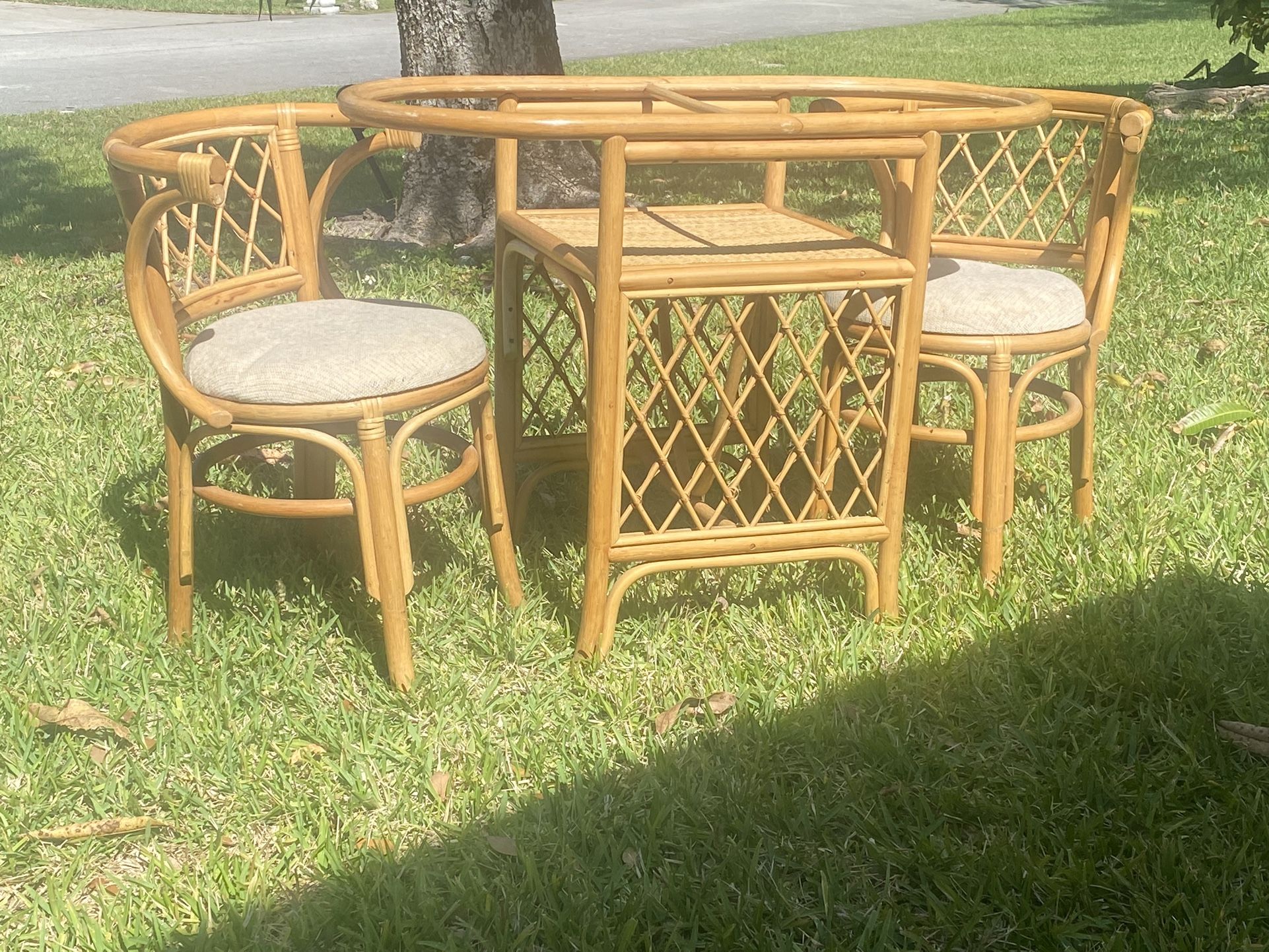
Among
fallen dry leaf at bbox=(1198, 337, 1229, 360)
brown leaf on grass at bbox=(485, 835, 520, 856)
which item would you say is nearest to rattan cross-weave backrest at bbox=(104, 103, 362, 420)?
brown leaf on grass at bbox=(485, 835, 520, 856)

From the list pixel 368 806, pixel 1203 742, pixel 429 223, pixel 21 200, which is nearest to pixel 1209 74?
pixel 429 223

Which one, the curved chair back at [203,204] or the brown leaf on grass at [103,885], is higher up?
the curved chair back at [203,204]

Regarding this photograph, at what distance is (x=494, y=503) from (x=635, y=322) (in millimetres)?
627

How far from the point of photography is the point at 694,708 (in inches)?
106

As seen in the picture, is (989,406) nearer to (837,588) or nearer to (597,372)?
(837,588)

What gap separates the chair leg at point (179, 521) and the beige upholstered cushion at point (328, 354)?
0.16 meters

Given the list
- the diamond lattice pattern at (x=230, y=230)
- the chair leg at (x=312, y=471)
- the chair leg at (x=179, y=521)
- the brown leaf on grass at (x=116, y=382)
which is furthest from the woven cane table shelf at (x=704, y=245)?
the brown leaf on grass at (x=116, y=382)

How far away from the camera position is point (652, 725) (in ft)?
8.59

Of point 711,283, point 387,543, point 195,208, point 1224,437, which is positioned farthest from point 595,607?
point 1224,437

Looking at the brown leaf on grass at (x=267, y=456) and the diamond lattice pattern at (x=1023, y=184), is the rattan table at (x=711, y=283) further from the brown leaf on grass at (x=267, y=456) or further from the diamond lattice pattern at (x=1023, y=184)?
the diamond lattice pattern at (x=1023, y=184)

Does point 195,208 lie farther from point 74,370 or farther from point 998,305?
point 74,370

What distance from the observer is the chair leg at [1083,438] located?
3.20 m

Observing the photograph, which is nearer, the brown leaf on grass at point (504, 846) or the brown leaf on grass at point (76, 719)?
the brown leaf on grass at point (504, 846)

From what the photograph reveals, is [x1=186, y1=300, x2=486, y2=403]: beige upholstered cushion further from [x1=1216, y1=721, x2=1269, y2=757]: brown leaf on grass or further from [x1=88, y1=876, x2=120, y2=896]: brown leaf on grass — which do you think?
[x1=1216, y1=721, x2=1269, y2=757]: brown leaf on grass
